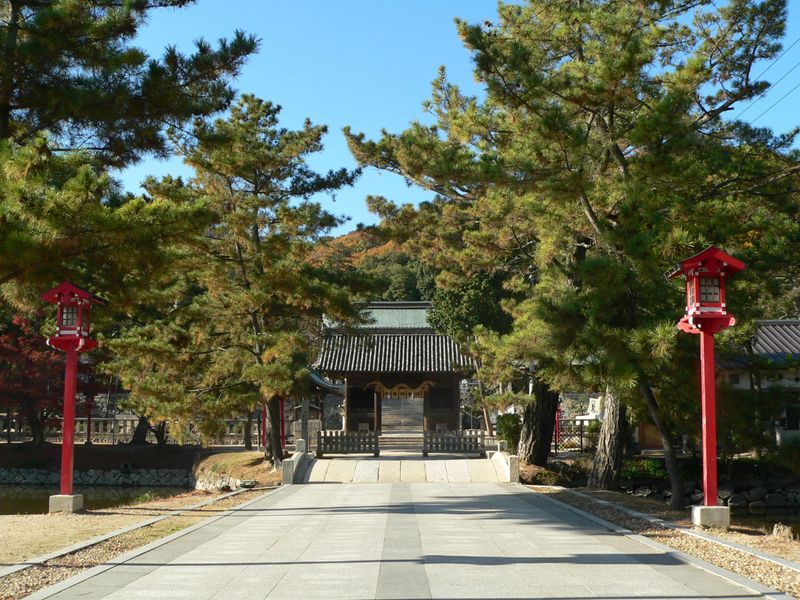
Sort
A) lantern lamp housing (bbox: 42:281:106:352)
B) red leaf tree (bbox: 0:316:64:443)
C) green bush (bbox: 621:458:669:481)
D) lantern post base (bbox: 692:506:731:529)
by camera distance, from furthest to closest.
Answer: red leaf tree (bbox: 0:316:64:443) < green bush (bbox: 621:458:669:481) < lantern lamp housing (bbox: 42:281:106:352) < lantern post base (bbox: 692:506:731:529)

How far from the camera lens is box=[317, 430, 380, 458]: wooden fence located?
21.7 meters

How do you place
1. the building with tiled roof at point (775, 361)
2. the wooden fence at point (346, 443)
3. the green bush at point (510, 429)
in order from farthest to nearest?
the green bush at point (510, 429) < the wooden fence at point (346, 443) < the building with tiled roof at point (775, 361)

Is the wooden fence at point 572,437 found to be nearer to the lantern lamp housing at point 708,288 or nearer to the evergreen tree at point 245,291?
the evergreen tree at point 245,291

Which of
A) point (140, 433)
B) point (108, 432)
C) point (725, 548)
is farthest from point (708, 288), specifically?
point (108, 432)

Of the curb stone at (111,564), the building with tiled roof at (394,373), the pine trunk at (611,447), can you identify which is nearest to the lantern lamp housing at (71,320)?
the curb stone at (111,564)

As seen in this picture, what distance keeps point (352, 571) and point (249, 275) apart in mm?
12009

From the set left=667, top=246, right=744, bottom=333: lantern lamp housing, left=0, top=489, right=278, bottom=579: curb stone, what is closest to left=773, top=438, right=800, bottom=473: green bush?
left=667, top=246, right=744, bottom=333: lantern lamp housing

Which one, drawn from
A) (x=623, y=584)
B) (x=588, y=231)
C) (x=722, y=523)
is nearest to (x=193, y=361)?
(x=588, y=231)

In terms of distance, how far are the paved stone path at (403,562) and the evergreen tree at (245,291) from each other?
20.8ft

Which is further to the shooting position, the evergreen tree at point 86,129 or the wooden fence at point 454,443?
the wooden fence at point 454,443

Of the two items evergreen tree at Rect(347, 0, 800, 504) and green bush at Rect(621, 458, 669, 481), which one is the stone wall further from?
evergreen tree at Rect(347, 0, 800, 504)

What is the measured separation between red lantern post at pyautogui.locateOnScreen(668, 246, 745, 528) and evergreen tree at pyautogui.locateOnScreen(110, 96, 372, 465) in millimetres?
8963

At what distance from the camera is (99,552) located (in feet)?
27.8

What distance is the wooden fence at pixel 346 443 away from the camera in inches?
855
